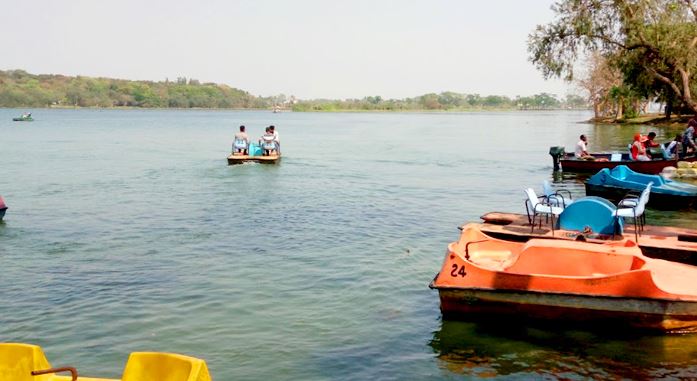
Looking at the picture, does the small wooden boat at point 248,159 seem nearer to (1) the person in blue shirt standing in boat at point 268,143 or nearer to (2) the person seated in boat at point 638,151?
(1) the person in blue shirt standing in boat at point 268,143

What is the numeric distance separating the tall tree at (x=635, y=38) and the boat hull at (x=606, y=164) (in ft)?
18.8

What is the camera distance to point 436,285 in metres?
11.5

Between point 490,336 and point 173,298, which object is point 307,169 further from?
point 490,336

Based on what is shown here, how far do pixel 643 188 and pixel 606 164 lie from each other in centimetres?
829

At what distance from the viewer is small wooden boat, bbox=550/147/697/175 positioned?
2858cm

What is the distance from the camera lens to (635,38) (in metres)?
33.8

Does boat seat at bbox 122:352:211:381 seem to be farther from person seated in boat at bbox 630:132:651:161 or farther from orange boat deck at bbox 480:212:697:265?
person seated in boat at bbox 630:132:651:161

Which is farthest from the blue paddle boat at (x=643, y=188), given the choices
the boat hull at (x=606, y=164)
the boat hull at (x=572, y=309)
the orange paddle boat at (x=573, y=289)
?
the boat hull at (x=572, y=309)

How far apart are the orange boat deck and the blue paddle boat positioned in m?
6.25

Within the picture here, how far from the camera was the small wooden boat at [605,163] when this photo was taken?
93.8ft

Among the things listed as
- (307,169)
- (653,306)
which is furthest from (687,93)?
(653,306)

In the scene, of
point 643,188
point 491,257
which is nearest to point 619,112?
point 643,188

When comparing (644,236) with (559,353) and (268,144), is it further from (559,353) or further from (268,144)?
(268,144)

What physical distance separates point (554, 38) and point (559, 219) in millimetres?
23752
